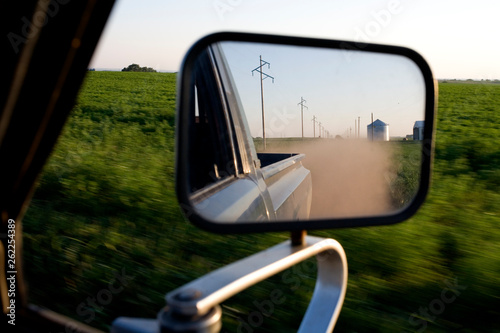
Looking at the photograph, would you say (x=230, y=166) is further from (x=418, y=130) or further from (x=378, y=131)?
(x=418, y=130)

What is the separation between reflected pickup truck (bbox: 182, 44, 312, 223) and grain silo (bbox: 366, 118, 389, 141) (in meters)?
0.31

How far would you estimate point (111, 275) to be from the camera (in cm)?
368

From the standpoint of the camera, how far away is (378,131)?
2.04m

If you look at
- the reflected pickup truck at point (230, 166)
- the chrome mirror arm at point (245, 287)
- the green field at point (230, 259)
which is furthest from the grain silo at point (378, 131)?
the green field at point (230, 259)

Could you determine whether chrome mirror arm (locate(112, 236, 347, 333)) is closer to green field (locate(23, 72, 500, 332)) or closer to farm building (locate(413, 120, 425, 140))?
farm building (locate(413, 120, 425, 140))

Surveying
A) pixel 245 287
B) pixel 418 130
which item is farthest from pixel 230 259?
pixel 245 287

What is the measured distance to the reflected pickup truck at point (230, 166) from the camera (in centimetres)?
171

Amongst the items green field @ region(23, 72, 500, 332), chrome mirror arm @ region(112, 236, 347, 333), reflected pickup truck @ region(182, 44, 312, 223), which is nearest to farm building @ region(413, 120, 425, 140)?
reflected pickup truck @ region(182, 44, 312, 223)

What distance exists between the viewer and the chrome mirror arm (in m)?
1.08

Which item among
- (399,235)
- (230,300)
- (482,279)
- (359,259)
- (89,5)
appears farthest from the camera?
(399,235)

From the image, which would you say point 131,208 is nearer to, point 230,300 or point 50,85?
point 230,300

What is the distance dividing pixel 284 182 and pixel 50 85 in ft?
3.98

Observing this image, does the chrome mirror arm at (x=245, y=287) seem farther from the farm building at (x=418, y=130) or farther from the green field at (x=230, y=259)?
the green field at (x=230, y=259)

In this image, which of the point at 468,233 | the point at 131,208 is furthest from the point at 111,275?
the point at 468,233
